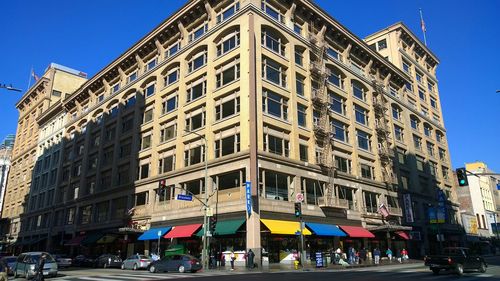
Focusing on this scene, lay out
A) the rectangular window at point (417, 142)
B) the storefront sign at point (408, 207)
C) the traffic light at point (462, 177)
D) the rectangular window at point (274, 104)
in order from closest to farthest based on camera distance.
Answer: the traffic light at point (462, 177) → the rectangular window at point (274, 104) → the storefront sign at point (408, 207) → the rectangular window at point (417, 142)

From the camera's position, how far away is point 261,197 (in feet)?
115

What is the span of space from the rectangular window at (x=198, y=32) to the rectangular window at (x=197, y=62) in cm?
272

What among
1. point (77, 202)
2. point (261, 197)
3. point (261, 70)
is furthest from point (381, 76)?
point (77, 202)

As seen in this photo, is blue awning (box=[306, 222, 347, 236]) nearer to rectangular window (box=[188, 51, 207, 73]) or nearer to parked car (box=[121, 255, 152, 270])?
parked car (box=[121, 255, 152, 270])

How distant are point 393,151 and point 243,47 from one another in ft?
99.8

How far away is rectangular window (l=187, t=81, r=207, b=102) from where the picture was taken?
145 ft

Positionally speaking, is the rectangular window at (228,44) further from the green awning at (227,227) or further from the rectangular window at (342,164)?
the green awning at (227,227)

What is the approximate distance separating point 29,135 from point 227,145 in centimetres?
7335

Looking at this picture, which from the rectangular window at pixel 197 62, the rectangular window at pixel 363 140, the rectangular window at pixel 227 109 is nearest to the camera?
the rectangular window at pixel 227 109

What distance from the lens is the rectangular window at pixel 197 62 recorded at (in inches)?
1798

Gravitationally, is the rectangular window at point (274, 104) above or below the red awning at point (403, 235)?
above

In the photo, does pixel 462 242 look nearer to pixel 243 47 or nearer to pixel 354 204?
pixel 354 204

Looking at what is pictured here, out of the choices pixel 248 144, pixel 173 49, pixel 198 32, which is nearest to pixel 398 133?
pixel 248 144

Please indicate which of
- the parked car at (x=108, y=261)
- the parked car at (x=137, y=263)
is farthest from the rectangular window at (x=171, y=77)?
the parked car at (x=137, y=263)
